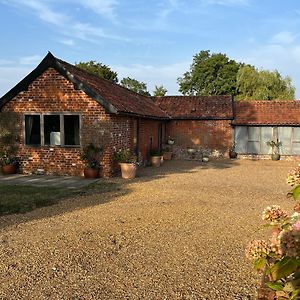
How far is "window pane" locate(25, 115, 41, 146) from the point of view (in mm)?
13940

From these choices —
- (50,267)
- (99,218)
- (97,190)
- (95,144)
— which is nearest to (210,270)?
(50,267)

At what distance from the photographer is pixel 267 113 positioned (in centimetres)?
2261

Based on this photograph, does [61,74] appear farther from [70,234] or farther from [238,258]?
[238,258]

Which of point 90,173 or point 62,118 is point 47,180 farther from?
point 62,118

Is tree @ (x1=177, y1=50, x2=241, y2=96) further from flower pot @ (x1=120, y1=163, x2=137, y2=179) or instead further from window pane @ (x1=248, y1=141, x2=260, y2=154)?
flower pot @ (x1=120, y1=163, x2=137, y2=179)

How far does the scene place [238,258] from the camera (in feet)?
16.9

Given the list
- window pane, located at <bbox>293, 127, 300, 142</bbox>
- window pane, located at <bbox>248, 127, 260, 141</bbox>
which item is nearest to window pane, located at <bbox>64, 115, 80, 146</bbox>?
window pane, located at <bbox>248, 127, 260, 141</bbox>

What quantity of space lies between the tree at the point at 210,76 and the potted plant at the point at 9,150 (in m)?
38.3

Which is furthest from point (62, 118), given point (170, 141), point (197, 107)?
point (197, 107)

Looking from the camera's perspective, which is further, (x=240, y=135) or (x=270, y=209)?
(x=240, y=135)

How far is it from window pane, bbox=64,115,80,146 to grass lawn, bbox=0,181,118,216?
2573 millimetres

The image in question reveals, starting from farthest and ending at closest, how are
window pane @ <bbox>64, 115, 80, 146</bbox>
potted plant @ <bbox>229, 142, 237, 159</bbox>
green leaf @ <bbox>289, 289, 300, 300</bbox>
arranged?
potted plant @ <bbox>229, 142, 237, 159</bbox>, window pane @ <bbox>64, 115, 80, 146</bbox>, green leaf @ <bbox>289, 289, 300, 300</bbox>

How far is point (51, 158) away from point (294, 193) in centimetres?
1291

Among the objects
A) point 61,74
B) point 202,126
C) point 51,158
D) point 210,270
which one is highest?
point 61,74
